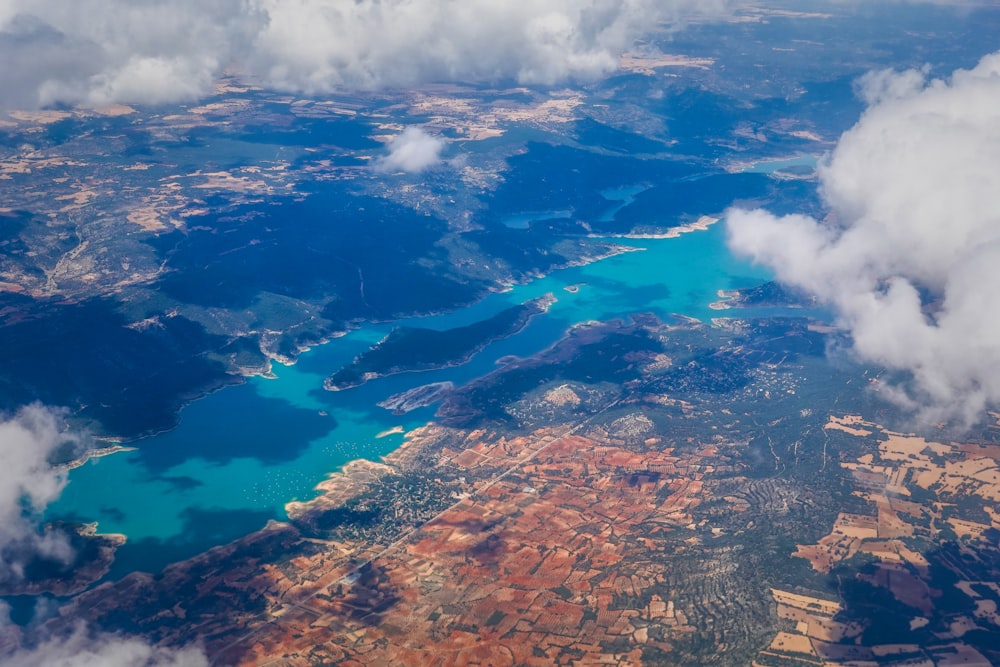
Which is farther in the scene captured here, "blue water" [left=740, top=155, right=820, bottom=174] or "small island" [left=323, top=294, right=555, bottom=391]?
"blue water" [left=740, top=155, right=820, bottom=174]

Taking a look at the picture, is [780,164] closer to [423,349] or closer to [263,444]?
[423,349]

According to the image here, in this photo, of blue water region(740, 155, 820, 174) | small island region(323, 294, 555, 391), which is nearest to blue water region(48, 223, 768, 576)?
small island region(323, 294, 555, 391)

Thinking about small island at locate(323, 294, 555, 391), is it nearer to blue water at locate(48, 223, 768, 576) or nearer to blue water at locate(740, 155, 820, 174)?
blue water at locate(48, 223, 768, 576)

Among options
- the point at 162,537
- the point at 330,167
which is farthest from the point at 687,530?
the point at 330,167

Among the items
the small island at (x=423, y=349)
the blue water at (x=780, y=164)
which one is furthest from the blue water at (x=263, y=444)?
the blue water at (x=780, y=164)

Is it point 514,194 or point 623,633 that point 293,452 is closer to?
point 623,633

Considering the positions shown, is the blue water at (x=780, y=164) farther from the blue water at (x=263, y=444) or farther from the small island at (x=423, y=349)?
the small island at (x=423, y=349)
